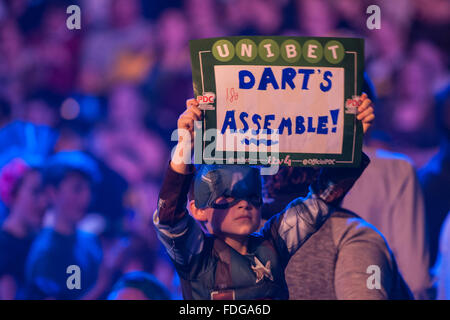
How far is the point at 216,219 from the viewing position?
178 cm

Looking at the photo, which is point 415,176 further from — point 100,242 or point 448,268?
point 100,242

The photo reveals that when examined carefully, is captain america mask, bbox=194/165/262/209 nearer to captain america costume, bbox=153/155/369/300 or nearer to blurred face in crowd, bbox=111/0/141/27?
captain america costume, bbox=153/155/369/300

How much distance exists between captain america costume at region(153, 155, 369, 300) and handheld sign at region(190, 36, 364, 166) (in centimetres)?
12

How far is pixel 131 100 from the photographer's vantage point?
2.44 metres

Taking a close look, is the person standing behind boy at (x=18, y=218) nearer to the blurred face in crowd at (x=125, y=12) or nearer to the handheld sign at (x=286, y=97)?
the blurred face in crowd at (x=125, y=12)

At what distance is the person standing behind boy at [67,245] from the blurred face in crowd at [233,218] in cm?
76

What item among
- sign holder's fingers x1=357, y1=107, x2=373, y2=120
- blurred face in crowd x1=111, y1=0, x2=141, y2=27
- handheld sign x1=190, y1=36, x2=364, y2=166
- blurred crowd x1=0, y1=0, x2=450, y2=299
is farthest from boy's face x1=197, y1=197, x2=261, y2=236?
blurred face in crowd x1=111, y1=0, x2=141, y2=27

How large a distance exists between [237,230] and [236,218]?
0.04 meters

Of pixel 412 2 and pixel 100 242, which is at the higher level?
pixel 412 2

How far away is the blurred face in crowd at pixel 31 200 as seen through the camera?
2.42m

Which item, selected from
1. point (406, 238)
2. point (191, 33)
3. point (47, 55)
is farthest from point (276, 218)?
point (47, 55)

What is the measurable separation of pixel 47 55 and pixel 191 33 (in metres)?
0.72

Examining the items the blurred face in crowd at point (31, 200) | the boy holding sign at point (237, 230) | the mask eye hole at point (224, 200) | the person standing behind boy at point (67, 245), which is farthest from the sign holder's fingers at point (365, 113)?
the blurred face in crowd at point (31, 200)

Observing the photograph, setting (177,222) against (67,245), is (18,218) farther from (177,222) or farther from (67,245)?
(177,222)
